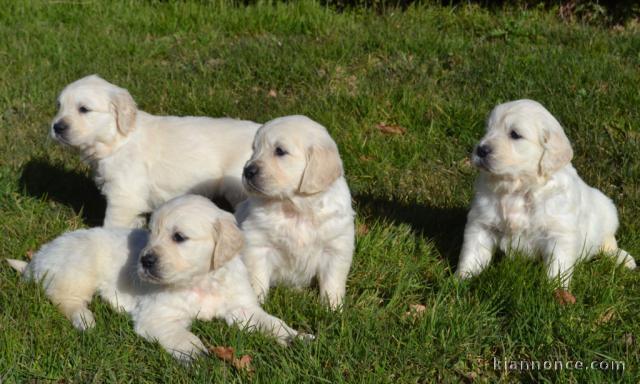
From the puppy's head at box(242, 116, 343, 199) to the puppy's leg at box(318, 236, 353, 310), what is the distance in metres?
0.32

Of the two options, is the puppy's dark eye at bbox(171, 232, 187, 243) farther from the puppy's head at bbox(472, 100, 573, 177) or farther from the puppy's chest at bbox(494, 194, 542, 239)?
the puppy's chest at bbox(494, 194, 542, 239)

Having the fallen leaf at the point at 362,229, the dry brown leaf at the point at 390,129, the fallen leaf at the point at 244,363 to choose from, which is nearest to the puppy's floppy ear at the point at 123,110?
the fallen leaf at the point at 362,229

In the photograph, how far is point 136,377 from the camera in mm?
3469

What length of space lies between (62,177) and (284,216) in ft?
7.37

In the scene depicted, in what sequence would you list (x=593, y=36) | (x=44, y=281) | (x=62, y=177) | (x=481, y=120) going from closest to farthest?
(x=44, y=281)
(x=62, y=177)
(x=481, y=120)
(x=593, y=36)

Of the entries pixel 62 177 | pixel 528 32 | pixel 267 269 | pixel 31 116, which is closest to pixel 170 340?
pixel 267 269

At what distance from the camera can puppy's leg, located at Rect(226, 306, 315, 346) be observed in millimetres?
3684

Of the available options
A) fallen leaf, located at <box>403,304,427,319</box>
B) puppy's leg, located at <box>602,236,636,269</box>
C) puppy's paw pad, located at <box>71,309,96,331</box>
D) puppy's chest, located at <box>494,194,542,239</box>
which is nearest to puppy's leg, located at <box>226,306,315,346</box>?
fallen leaf, located at <box>403,304,427,319</box>

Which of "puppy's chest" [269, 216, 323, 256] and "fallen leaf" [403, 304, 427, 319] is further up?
"puppy's chest" [269, 216, 323, 256]

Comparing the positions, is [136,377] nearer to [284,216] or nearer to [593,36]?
[284,216]

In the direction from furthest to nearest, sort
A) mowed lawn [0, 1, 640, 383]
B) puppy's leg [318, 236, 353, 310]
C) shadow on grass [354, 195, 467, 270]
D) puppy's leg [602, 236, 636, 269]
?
1. shadow on grass [354, 195, 467, 270]
2. puppy's leg [602, 236, 636, 269]
3. puppy's leg [318, 236, 353, 310]
4. mowed lawn [0, 1, 640, 383]

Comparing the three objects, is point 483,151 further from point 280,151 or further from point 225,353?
point 225,353

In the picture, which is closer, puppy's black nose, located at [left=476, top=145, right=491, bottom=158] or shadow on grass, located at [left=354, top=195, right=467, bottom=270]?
puppy's black nose, located at [left=476, top=145, right=491, bottom=158]

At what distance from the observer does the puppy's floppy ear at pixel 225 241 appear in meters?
3.82
